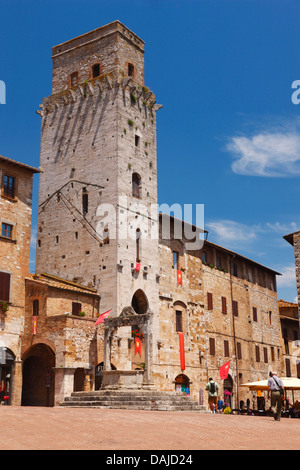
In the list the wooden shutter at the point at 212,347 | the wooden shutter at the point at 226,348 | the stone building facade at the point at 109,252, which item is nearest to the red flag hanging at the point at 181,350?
the stone building facade at the point at 109,252

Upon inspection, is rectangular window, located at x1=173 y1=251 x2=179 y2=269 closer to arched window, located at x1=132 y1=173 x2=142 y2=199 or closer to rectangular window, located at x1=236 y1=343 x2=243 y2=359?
arched window, located at x1=132 y1=173 x2=142 y2=199

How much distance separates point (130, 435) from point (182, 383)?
87.8 feet

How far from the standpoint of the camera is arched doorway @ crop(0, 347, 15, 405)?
27044 millimetres

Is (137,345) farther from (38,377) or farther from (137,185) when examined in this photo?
(137,185)

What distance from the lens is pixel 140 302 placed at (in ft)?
115

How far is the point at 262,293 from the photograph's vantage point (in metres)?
48.8

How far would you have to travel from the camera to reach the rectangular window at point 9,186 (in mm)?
29252

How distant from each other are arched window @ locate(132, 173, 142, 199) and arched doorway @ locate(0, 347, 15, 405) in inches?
511

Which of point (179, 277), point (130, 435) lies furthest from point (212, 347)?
point (130, 435)

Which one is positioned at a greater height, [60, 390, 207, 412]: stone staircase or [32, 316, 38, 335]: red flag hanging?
[32, 316, 38, 335]: red flag hanging

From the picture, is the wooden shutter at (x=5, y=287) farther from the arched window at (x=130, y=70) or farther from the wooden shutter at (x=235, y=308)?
the wooden shutter at (x=235, y=308)

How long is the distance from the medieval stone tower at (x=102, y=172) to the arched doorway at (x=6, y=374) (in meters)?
6.51

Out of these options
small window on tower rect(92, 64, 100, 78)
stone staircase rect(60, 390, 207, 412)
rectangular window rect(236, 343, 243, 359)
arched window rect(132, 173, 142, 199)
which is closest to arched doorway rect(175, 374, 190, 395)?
rectangular window rect(236, 343, 243, 359)
